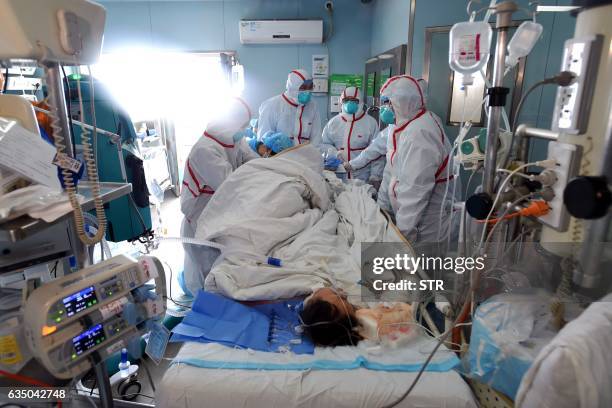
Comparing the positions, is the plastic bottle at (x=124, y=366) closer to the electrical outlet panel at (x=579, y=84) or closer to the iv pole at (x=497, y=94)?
the iv pole at (x=497, y=94)

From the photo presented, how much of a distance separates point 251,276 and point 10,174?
88 cm

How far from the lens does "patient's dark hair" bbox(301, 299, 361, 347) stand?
129 centimetres

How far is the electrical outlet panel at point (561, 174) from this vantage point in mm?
917

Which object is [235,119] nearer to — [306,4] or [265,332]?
[265,332]

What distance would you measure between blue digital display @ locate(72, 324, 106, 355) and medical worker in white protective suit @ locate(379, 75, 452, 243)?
175 cm

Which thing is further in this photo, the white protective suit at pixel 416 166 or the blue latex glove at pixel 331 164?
the blue latex glove at pixel 331 164

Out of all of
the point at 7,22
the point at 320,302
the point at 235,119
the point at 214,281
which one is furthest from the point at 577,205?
the point at 235,119

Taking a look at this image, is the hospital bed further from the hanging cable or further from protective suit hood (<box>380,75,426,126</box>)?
protective suit hood (<box>380,75,426,126</box>)

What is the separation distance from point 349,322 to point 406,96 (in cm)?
165

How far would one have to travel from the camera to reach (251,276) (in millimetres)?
1498

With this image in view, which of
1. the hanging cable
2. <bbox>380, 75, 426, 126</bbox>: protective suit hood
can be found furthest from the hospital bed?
<bbox>380, 75, 426, 126</bbox>: protective suit hood

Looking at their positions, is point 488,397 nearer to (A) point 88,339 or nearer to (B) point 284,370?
(B) point 284,370

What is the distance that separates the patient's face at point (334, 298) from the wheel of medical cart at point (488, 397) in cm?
46

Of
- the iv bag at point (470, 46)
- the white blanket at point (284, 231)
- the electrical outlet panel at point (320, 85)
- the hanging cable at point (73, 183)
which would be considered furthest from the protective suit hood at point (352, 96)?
the hanging cable at point (73, 183)
